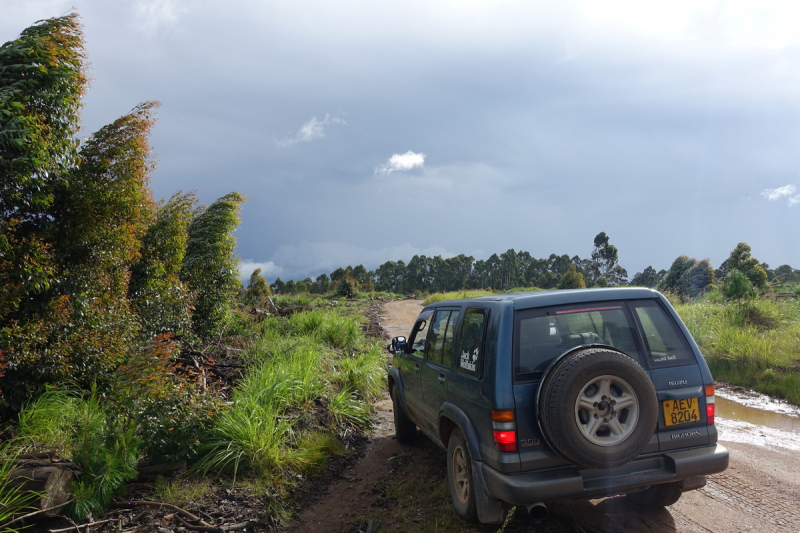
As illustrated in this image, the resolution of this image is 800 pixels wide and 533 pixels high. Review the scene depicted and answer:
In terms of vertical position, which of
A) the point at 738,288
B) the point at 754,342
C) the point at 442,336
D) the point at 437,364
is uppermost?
the point at 442,336

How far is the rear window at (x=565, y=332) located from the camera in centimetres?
358

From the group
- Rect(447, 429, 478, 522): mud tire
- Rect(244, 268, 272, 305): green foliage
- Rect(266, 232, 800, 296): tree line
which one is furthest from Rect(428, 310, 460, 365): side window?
Rect(266, 232, 800, 296): tree line

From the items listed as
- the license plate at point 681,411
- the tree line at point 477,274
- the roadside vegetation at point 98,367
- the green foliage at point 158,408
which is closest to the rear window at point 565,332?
the license plate at point 681,411

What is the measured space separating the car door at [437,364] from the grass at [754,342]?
7.08m

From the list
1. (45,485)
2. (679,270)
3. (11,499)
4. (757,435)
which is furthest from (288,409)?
(679,270)

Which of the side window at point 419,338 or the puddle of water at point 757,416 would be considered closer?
the side window at point 419,338

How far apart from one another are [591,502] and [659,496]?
59 cm

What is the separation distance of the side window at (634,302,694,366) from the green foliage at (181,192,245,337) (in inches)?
374

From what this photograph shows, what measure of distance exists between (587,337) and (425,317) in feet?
8.20

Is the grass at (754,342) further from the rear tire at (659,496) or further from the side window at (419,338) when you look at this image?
the side window at (419,338)

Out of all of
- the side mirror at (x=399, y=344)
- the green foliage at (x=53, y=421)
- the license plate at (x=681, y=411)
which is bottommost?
the green foliage at (x=53, y=421)

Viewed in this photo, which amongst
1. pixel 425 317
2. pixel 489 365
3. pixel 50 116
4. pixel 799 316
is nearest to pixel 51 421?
pixel 50 116

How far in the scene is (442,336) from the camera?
16.3 ft

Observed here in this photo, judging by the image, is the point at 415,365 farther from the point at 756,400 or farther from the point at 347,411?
the point at 756,400
